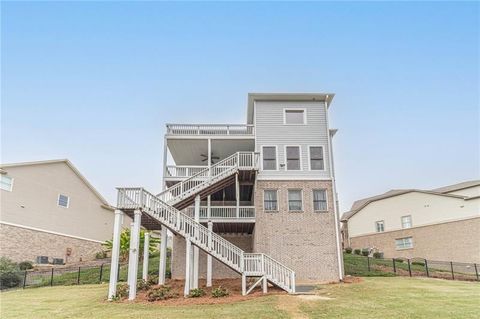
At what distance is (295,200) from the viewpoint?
18703mm

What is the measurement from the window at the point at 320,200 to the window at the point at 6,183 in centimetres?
2062

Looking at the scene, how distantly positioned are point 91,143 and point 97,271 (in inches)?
470

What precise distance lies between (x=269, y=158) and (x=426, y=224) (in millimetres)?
18021

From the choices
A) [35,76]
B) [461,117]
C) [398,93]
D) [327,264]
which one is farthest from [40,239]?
[461,117]

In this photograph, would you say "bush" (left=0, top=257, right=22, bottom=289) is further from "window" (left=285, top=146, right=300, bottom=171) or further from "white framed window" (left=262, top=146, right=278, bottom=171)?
"window" (left=285, top=146, right=300, bottom=171)

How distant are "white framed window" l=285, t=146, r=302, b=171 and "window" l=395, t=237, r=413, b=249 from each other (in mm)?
17621

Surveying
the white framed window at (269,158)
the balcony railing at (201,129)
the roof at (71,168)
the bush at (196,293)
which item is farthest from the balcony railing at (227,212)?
the roof at (71,168)

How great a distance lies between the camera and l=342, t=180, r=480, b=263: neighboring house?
25.9m

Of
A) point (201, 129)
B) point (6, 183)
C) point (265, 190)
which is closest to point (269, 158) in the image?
point (265, 190)

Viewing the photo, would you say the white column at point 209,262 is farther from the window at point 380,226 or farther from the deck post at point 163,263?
the window at point 380,226

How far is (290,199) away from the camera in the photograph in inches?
736

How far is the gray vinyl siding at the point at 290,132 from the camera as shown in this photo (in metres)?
19.1

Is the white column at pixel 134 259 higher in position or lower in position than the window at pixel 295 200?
lower

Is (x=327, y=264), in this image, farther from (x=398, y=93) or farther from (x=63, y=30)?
(x=63, y=30)
